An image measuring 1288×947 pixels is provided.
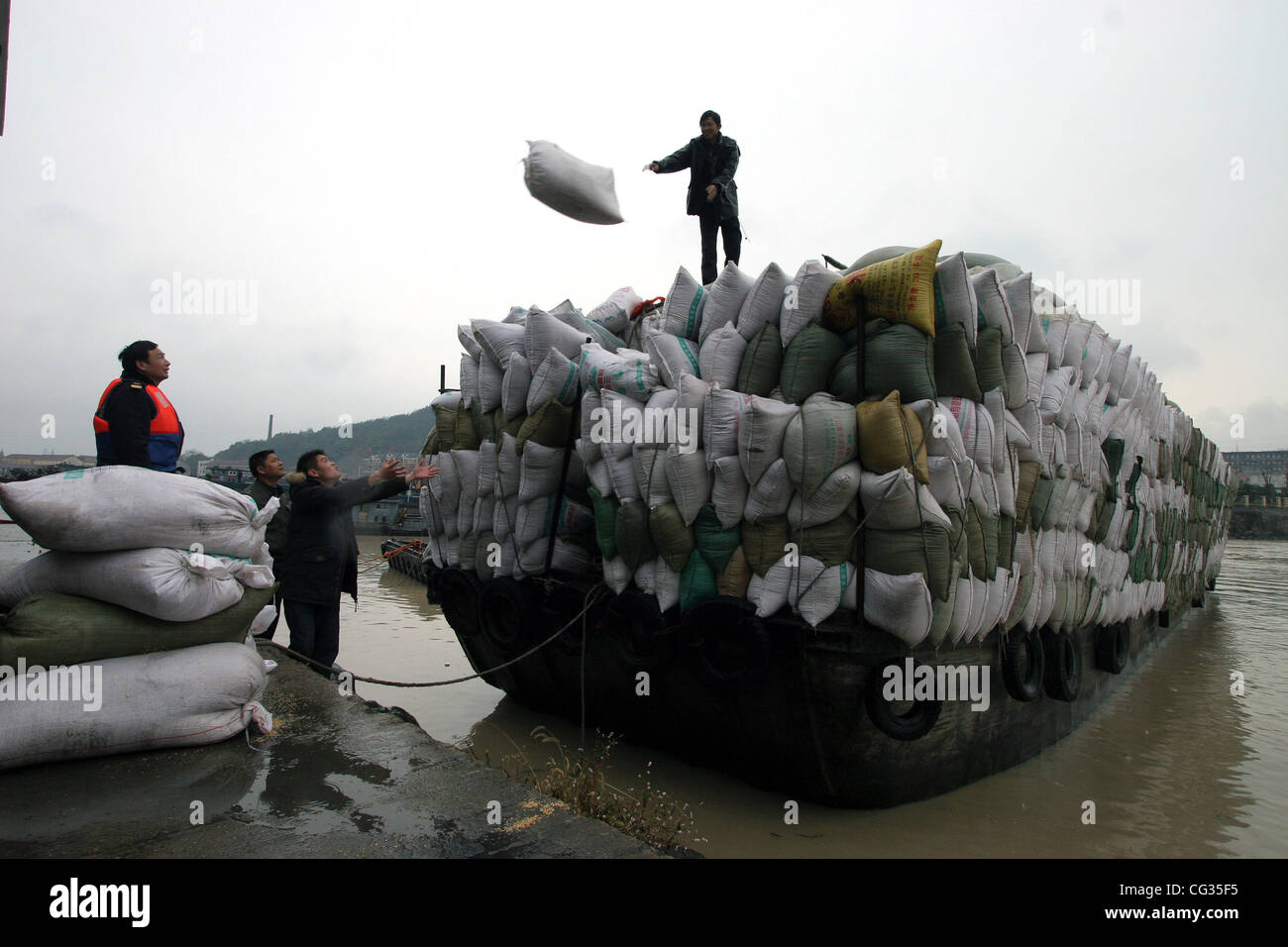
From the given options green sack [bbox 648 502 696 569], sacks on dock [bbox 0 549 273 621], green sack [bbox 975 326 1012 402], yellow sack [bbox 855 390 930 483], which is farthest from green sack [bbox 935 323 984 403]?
sacks on dock [bbox 0 549 273 621]

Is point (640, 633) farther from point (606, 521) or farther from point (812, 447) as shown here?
point (812, 447)

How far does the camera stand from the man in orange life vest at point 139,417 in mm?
3117

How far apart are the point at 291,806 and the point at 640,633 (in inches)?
82.3

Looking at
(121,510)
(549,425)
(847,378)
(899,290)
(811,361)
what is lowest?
(121,510)

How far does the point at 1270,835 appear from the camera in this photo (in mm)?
4195

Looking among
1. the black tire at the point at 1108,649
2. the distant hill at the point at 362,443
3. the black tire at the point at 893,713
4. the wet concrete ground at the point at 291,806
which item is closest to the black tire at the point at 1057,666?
the black tire at the point at 893,713

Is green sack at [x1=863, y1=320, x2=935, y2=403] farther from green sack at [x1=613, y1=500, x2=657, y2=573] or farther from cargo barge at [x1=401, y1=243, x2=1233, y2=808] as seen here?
green sack at [x1=613, y1=500, x2=657, y2=573]

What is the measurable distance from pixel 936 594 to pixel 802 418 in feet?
3.24

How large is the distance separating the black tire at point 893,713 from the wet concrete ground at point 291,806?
1.69 m

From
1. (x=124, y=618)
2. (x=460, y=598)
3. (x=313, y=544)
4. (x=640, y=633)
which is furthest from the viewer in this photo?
(x=460, y=598)

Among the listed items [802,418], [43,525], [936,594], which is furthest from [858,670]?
[43,525]

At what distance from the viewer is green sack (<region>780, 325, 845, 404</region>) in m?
3.68

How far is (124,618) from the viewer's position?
2.84m

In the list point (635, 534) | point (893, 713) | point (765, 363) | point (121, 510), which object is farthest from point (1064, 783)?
point (121, 510)
